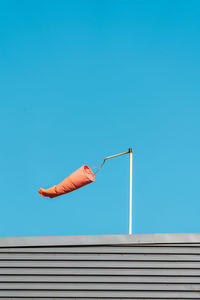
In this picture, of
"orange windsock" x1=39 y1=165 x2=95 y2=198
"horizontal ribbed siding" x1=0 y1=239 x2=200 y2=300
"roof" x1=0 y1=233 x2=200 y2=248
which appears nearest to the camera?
"horizontal ribbed siding" x1=0 y1=239 x2=200 y2=300

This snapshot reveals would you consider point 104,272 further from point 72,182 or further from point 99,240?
point 72,182

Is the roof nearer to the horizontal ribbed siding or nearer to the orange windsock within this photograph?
the horizontal ribbed siding

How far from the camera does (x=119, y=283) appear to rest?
6.56m

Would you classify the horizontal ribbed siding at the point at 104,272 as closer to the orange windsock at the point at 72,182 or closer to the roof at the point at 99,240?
the roof at the point at 99,240

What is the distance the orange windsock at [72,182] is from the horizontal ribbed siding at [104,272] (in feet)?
3.70

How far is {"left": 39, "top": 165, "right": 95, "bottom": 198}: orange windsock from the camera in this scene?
7566mm

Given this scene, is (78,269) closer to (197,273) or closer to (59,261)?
(59,261)

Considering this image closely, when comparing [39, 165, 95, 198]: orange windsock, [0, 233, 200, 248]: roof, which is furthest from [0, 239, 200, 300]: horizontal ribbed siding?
[39, 165, 95, 198]: orange windsock

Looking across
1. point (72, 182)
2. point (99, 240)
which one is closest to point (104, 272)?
point (99, 240)

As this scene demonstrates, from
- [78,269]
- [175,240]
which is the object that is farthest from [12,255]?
[175,240]

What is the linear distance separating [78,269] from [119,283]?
571 mm

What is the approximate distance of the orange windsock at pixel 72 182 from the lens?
7.57 meters

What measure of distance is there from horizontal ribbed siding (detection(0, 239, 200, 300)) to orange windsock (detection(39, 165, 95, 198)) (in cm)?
113

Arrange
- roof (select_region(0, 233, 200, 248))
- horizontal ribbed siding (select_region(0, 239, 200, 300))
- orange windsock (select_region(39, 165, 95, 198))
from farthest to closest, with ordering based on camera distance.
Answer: orange windsock (select_region(39, 165, 95, 198)), roof (select_region(0, 233, 200, 248)), horizontal ribbed siding (select_region(0, 239, 200, 300))
